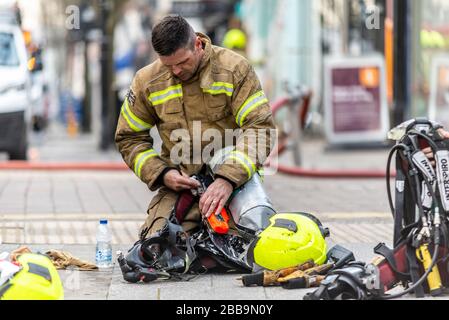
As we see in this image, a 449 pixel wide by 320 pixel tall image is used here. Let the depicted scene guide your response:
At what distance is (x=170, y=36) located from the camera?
646 cm

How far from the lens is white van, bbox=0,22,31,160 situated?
54.0 ft

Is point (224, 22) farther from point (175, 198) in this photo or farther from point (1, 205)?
point (175, 198)


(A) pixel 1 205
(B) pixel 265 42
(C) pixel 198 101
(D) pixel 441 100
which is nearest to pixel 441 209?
(C) pixel 198 101

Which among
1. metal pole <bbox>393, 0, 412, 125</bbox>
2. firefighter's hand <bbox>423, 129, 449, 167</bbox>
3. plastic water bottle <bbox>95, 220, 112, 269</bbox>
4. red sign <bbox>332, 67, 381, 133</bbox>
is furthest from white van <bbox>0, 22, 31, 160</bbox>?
firefighter's hand <bbox>423, 129, 449, 167</bbox>

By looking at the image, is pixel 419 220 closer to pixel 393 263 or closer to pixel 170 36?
pixel 393 263

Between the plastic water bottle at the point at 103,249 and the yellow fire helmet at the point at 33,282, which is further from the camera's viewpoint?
the plastic water bottle at the point at 103,249

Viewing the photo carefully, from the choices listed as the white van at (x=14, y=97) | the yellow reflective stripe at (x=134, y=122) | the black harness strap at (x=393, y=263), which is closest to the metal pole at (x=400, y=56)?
the white van at (x=14, y=97)

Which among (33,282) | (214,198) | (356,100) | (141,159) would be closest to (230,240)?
(214,198)

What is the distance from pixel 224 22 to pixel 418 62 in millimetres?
21841

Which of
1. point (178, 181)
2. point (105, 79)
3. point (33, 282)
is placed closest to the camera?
point (33, 282)

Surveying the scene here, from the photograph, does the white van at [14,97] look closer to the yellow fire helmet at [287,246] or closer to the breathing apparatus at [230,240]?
the breathing apparatus at [230,240]

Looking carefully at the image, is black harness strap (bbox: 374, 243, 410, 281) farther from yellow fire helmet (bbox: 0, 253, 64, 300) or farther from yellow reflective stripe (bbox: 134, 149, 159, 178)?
yellow reflective stripe (bbox: 134, 149, 159, 178)

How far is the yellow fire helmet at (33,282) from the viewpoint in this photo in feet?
17.3

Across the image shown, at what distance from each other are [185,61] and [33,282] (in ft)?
5.90
